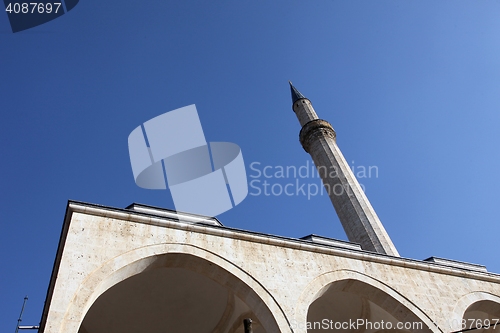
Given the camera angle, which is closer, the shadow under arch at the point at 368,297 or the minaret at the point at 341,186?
the shadow under arch at the point at 368,297

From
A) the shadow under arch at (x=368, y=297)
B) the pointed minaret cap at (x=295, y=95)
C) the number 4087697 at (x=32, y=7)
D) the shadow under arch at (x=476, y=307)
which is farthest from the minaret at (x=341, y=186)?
the number 4087697 at (x=32, y=7)

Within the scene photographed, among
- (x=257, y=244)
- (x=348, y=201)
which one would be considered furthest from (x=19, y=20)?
(x=348, y=201)

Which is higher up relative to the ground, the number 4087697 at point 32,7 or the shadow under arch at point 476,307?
the number 4087697 at point 32,7

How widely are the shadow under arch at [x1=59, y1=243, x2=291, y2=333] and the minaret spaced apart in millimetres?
4645

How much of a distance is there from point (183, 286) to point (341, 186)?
22.1 ft

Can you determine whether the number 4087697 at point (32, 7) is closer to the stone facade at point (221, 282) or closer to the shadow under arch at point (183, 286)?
the stone facade at point (221, 282)

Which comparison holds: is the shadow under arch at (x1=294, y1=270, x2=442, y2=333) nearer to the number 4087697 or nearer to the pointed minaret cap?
the number 4087697

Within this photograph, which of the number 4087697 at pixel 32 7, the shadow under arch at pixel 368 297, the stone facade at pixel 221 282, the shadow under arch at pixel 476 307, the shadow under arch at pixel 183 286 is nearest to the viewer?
the shadow under arch at pixel 183 286

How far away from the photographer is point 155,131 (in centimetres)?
882

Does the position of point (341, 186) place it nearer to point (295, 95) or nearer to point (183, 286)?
point (295, 95)

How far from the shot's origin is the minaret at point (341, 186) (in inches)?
473

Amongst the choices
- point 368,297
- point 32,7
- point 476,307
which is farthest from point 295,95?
point 32,7

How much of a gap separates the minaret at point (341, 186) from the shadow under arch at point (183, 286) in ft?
15.2

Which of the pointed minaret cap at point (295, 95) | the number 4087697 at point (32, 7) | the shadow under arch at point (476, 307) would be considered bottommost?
the shadow under arch at point (476, 307)
